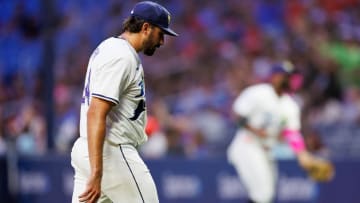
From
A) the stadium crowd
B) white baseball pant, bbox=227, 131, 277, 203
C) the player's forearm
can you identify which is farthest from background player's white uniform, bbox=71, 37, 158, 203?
the stadium crowd

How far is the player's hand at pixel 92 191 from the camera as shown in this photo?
5.89 meters

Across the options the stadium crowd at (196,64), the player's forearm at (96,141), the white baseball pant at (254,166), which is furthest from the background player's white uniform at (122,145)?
the stadium crowd at (196,64)

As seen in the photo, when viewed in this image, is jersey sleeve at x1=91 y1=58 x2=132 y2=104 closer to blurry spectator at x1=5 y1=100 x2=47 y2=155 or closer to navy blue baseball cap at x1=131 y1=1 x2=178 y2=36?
navy blue baseball cap at x1=131 y1=1 x2=178 y2=36

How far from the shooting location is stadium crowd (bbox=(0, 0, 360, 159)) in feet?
48.3

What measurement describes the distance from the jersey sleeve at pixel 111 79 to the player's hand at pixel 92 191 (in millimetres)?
486

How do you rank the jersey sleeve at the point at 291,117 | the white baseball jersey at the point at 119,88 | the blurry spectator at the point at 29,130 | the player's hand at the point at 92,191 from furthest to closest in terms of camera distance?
the blurry spectator at the point at 29,130 < the jersey sleeve at the point at 291,117 < the white baseball jersey at the point at 119,88 < the player's hand at the point at 92,191

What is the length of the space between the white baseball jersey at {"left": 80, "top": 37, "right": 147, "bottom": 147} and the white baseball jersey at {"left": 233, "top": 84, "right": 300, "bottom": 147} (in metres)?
4.54

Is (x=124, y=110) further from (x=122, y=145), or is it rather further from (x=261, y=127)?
(x=261, y=127)

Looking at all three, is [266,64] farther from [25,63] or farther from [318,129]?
[25,63]

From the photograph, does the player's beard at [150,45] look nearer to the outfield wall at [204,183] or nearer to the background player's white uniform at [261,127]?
the background player's white uniform at [261,127]

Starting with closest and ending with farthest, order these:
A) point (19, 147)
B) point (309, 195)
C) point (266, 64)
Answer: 1. point (309, 195)
2. point (19, 147)
3. point (266, 64)

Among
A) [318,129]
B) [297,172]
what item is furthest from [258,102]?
[318,129]

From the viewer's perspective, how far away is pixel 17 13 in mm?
16875

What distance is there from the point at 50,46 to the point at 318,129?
4.05 metres
